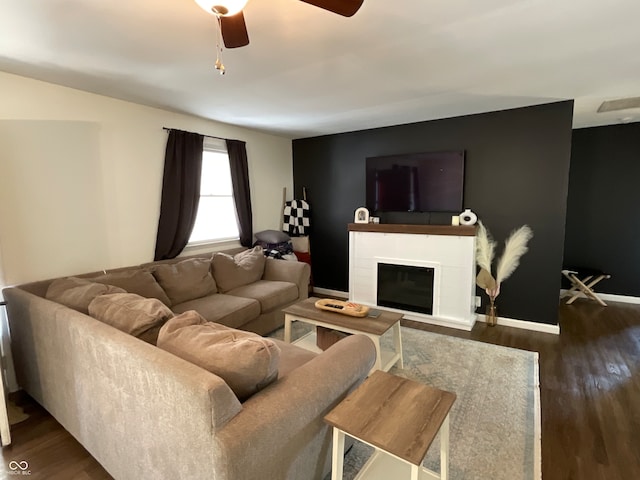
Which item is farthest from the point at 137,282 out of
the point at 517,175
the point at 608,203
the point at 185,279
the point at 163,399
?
the point at 608,203

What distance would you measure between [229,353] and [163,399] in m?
0.27

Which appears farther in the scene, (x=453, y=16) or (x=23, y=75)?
(x=23, y=75)

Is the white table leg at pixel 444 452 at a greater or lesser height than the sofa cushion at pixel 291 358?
lesser

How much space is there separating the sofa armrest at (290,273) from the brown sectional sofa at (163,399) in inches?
66.4

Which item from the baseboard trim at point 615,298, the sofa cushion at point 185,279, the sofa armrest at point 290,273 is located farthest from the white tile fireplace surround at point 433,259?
the baseboard trim at point 615,298

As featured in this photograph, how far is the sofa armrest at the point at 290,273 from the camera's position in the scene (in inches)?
150

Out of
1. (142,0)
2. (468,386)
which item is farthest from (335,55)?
(468,386)

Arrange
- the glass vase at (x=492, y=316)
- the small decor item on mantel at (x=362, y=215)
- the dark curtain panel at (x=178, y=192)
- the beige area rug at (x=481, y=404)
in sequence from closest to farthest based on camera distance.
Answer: the beige area rug at (x=481, y=404) → the dark curtain panel at (x=178, y=192) → the glass vase at (x=492, y=316) → the small decor item on mantel at (x=362, y=215)

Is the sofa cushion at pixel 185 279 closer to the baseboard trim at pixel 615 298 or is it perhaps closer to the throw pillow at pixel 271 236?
the throw pillow at pixel 271 236

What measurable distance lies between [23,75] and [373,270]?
149 inches

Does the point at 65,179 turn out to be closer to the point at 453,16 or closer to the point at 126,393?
the point at 126,393

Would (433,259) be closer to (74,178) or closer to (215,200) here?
(215,200)

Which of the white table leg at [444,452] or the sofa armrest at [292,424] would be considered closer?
the sofa armrest at [292,424]

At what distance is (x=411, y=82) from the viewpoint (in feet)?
8.72
